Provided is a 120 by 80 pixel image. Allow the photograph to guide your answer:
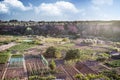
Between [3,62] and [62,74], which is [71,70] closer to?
[62,74]

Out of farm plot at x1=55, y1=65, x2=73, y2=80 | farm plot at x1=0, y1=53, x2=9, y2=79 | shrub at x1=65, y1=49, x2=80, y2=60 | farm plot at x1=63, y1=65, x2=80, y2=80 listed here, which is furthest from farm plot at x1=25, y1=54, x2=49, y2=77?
shrub at x1=65, y1=49, x2=80, y2=60

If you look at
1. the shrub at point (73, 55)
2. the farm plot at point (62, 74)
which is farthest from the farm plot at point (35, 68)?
the shrub at point (73, 55)

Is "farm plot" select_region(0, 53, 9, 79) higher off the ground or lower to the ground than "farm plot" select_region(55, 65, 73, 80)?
lower

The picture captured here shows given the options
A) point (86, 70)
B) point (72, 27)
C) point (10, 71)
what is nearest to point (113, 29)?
point (72, 27)

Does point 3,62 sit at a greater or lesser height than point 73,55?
lesser

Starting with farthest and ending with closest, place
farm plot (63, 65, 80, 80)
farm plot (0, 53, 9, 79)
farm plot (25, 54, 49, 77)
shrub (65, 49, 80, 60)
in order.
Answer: shrub (65, 49, 80, 60) < farm plot (0, 53, 9, 79) < farm plot (25, 54, 49, 77) < farm plot (63, 65, 80, 80)

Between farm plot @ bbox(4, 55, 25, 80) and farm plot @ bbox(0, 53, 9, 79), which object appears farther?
farm plot @ bbox(0, 53, 9, 79)

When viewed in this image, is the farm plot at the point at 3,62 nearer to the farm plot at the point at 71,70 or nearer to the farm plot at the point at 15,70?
the farm plot at the point at 15,70

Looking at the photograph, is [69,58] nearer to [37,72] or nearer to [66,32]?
[37,72]

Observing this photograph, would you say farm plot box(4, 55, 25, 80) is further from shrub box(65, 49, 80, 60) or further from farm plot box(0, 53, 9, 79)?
shrub box(65, 49, 80, 60)

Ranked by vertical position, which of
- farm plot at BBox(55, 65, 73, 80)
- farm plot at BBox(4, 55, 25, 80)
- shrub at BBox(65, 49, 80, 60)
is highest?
shrub at BBox(65, 49, 80, 60)

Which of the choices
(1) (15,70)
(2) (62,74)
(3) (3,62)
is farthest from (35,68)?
(3) (3,62)
